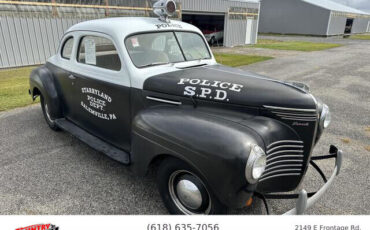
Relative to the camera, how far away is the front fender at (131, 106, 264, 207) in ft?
6.86

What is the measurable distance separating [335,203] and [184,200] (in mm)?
1710

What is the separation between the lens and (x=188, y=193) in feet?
8.11

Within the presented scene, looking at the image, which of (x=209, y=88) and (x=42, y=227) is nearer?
(x=42, y=227)

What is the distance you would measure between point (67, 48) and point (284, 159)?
140 inches

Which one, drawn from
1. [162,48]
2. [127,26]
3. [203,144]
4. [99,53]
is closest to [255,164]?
[203,144]

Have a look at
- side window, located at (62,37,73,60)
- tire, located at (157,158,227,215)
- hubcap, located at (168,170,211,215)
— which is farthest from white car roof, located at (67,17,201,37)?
hubcap, located at (168,170,211,215)

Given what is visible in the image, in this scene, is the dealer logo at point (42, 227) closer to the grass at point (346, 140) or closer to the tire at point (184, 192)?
the tire at point (184, 192)

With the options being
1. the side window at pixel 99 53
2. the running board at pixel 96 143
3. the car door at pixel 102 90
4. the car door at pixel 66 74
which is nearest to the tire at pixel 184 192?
the running board at pixel 96 143

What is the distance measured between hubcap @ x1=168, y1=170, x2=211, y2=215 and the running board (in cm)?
70

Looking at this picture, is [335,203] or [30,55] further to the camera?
[30,55]

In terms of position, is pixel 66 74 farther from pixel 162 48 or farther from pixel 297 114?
pixel 297 114

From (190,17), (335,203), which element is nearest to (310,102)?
(335,203)

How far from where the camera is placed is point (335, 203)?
9.61 feet

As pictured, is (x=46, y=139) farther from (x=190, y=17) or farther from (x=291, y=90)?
(x=190, y=17)
